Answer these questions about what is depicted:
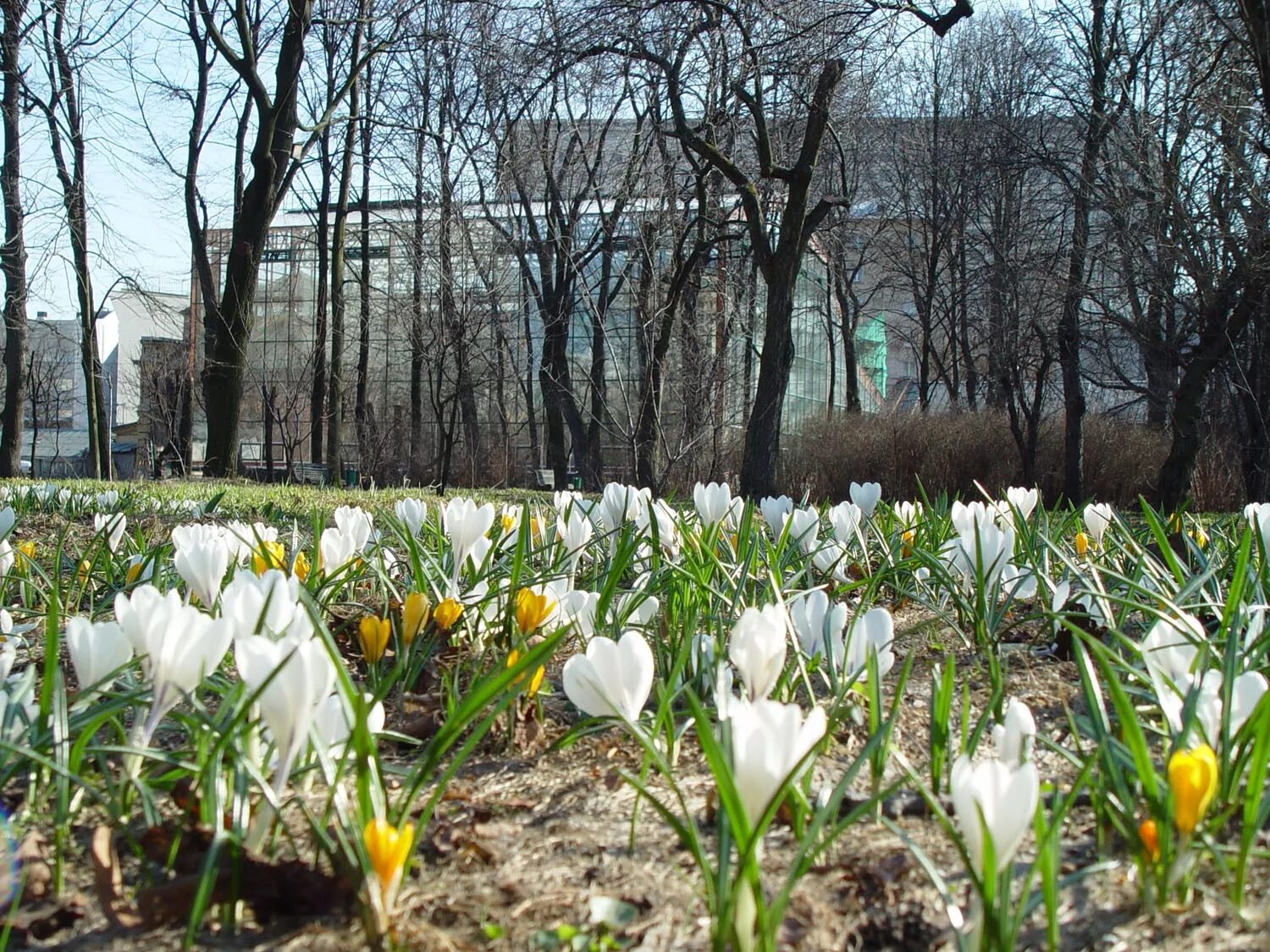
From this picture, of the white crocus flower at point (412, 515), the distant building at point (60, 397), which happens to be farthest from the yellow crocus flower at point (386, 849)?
the distant building at point (60, 397)

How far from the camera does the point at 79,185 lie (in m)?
14.2

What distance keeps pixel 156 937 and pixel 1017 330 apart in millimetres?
15712

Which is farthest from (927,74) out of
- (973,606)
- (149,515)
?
(973,606)

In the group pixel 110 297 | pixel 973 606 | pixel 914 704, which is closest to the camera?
pixel 914 704

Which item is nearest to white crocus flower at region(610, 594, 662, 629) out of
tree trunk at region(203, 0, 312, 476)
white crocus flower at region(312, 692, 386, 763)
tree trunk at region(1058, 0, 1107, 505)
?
white crocus flower at region(312, 692, 386, 763)

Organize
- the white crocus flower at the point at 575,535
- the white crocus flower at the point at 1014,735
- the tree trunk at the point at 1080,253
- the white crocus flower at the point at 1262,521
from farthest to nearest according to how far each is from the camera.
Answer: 1. the tree trunk at the point at 1080,253
2. the white crocus flower at the point at 575,535
3. the white crocus flower at the point at 1262,521
4. the white crocus flower at the point at 1014,735

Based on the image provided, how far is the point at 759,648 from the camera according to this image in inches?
47.8

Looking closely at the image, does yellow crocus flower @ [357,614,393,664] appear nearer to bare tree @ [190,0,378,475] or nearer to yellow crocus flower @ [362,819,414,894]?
yellow crocus flower @ [362,819,414,894]

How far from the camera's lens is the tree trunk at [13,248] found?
13.3 m

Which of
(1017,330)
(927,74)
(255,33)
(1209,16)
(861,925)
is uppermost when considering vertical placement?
(927,74)

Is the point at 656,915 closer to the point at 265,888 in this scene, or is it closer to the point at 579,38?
the point at 265,888

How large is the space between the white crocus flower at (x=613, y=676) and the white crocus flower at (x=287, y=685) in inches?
11.8

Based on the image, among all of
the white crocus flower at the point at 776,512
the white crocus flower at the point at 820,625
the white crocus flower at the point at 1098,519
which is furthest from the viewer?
the white crocus flower at the point at 776,512

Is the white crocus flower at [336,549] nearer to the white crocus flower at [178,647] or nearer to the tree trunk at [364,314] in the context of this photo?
the white crocus flower at [178,647]
